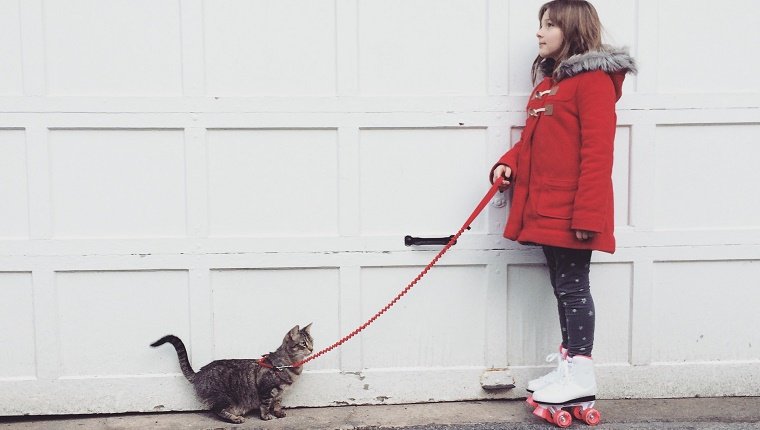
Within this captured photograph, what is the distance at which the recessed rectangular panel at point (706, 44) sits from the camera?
11.6 ft

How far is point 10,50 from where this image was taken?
11.1 ft

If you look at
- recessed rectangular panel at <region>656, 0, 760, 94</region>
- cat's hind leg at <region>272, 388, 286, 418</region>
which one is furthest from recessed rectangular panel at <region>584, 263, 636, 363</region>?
cat's hind leg at <region>272, 388, 286, 418</region>

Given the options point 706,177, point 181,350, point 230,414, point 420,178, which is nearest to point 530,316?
point 420,178

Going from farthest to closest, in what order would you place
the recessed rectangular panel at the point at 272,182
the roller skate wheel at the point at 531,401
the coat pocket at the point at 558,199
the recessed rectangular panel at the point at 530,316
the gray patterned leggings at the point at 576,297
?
the recessed rectangular panel at the point at 530,316, the recessed rectangular panel at the point at 272,182, the roller skate wheel at the point at 531,401, the gray patterned leggings at the point at 576,297, the coat pocket at the point at 558,199

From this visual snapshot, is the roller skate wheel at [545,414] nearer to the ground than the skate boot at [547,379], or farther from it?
nearer to the ground

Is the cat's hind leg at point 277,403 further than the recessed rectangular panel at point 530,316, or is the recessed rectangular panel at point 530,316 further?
the recessed rectangular panel at point 530,316

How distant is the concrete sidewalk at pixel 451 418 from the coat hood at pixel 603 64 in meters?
1.48

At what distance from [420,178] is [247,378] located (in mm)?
1178

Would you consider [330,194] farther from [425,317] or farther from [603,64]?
[603,64]

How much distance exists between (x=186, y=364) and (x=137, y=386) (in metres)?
0.28

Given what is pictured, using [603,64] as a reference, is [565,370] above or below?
below

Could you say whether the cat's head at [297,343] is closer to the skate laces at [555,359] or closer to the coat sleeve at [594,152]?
the skate laces at [555,359]

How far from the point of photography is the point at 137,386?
3543mm

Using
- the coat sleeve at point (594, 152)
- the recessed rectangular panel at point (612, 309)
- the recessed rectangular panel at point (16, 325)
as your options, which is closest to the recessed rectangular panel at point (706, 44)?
the coat sleeve at point (594, 152)
